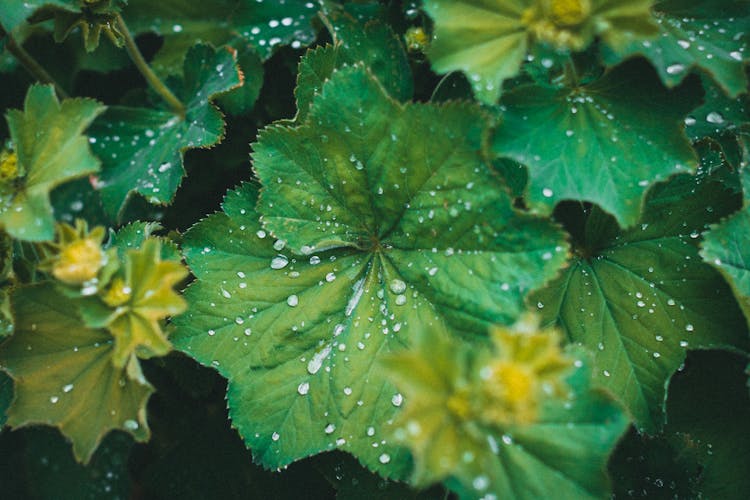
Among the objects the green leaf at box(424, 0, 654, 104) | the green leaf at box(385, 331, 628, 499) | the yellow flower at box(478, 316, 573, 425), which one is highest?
the green leaf at box(424, 0, 654, 104)

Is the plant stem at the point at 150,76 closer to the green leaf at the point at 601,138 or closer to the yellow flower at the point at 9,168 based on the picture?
the yellow flower at the point at 9,168

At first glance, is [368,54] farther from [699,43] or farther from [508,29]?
[699,43]

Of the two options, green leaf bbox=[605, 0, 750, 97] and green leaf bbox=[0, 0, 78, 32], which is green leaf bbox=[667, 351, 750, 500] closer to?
green leaf bbox=[605, 0, 750, 97]

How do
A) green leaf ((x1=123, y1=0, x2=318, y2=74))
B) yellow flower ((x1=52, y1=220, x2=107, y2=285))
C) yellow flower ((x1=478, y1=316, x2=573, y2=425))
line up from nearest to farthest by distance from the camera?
yellow flower ((x1=478, y1=316, x2=573, y2=425)), yellow flower ((x1=52, y1=220, x2=107, y2=285)), green leaf ((x1=123, y1=0, x2=318, y2=74))

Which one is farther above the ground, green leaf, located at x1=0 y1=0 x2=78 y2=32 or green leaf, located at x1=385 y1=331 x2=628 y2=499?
green leaf, located at x1=0 y1=0 x2=78 y2=32

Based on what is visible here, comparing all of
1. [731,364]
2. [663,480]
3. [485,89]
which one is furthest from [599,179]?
[663,480]

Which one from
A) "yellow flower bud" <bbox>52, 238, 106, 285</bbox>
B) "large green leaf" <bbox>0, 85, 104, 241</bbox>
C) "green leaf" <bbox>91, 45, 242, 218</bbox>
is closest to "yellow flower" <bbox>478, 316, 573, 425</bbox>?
"yellow flower bud" <bbox>52, 238, 106, 285</bbox>

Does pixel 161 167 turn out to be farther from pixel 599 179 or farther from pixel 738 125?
pixel 738 125

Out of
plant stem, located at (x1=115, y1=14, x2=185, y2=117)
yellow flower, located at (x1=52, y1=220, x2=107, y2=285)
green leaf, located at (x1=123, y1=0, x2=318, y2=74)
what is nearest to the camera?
yellow flower, located at (x1=52, y1=220, x2=107, y2=285)
